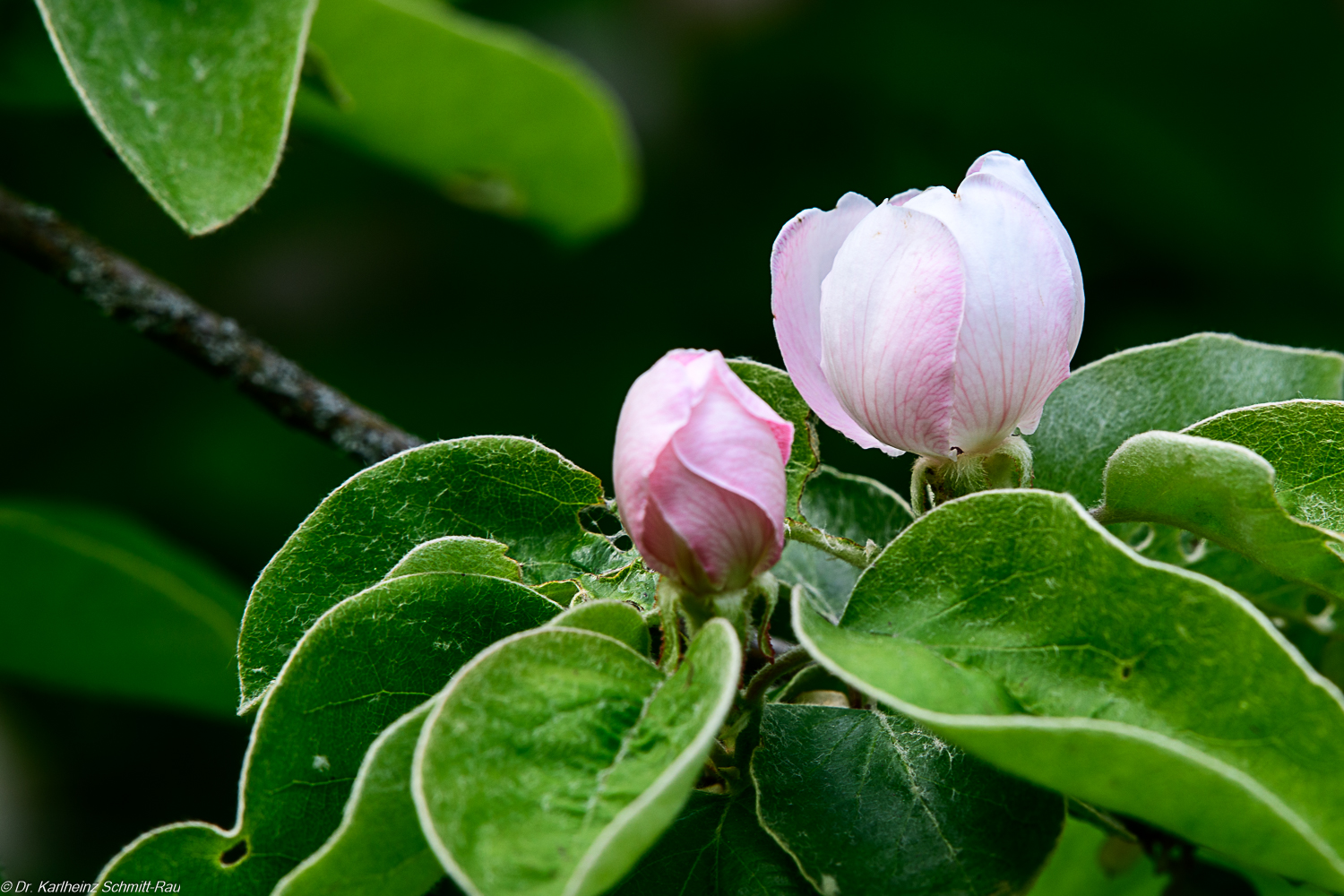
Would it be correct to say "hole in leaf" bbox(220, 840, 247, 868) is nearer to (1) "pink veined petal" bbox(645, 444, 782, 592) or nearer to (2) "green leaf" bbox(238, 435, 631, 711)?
(2) "green leaf" bbox(238, 435, 631, 711)

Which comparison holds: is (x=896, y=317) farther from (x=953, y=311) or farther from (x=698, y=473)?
(x=698, y=473)

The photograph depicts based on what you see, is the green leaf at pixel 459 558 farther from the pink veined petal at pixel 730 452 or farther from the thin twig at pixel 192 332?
the thin twig at pixel 192 332

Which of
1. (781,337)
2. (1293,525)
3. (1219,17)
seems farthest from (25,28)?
(1219,17)

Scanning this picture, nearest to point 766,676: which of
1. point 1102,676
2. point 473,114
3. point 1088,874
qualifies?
point 1102,676

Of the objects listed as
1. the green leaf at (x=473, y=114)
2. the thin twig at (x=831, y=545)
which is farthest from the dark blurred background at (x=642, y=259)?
the thin twig at (x=831, y=545)

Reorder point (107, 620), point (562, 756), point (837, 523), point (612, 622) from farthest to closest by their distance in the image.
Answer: point (107, 620) < point (837, 523) < point (612, 622) < point (562, 756)
